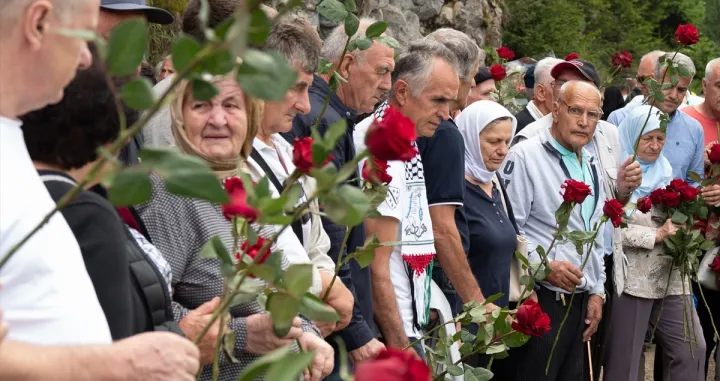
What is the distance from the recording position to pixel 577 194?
480 cm

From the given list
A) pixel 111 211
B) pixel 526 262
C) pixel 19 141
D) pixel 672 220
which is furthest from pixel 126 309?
pixel 672 220

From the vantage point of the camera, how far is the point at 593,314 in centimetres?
573

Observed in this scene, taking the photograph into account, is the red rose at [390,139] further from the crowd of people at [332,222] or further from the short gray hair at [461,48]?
the short gray hair at [461,48]

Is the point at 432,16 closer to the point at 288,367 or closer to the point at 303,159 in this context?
the point at 303,159

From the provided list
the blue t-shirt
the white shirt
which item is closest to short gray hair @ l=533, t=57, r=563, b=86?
the blue t-shirt

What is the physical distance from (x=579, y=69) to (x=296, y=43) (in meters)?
3.08

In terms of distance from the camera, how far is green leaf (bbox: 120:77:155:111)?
1.19 metres

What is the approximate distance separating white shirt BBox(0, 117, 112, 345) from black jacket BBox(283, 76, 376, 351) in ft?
6.40

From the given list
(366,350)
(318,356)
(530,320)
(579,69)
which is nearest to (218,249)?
(318,356)

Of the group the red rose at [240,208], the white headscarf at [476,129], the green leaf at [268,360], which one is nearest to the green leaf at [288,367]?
the green leaf at [268,360]

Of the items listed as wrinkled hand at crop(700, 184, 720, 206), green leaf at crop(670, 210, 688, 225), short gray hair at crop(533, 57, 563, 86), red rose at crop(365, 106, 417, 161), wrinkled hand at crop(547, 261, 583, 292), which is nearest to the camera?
red rose at crop(365, 106, 417, 161)

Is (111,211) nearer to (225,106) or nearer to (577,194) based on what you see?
(225,106)

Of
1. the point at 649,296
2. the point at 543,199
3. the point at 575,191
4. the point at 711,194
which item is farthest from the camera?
the point at 711,194

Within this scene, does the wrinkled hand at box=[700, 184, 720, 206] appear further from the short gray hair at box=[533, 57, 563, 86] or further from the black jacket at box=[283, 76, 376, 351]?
the black jacket at box=[283, 76, 376, 351]
